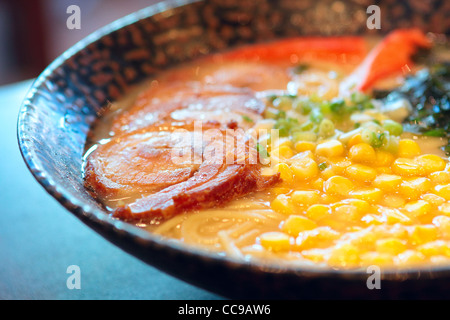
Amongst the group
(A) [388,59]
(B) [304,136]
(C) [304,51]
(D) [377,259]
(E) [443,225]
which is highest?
(C) [304,51]

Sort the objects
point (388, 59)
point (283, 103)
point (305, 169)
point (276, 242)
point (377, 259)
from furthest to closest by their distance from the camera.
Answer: point (388, 59), point (283, 103), point (305, 169), point (276, 242), point (377, 259)

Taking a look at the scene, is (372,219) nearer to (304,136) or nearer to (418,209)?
(418,209)

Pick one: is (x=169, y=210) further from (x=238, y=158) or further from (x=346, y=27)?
(x=346, y=27)

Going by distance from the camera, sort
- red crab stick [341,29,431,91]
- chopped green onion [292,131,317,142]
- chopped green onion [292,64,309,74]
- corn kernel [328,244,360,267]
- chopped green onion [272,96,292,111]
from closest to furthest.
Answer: corn kernel [328,244,360,267] < chopped green onion [292,131,317,142] < chopped green onion [272,96,292,111] < red crab stick [341,29,431,91] < chopped green onion [292,64,309,74]

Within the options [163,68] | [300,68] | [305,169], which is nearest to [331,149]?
[305,169]

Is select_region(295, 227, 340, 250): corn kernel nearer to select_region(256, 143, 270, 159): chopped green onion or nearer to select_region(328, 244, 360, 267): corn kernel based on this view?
select_region(328, 244, 360, 267): corn kernel

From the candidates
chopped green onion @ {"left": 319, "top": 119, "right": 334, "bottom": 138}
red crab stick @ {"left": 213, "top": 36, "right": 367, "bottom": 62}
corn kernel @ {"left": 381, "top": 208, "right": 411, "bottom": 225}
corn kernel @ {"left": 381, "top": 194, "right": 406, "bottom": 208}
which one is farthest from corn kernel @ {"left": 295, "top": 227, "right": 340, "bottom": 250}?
red crab stick @ {"left": 213, "top": 36, "right": 367, "bottom": 62}
